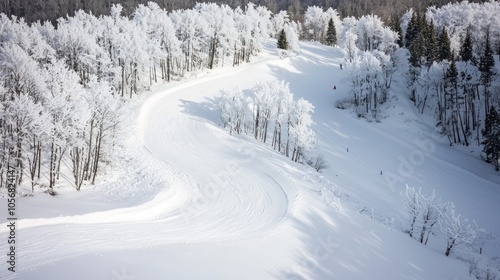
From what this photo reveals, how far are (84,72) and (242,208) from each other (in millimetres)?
45416

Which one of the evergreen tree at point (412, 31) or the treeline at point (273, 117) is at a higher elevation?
the evergreen tree at point (412, 31)

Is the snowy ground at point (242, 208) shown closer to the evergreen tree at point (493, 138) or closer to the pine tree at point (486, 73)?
the evergreen tree at point (493, 138)

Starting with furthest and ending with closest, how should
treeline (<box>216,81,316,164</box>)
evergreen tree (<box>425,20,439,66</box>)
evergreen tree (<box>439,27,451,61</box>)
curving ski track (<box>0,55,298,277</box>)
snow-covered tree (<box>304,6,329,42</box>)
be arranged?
snow-covered tree (<box>304,6,329,42</box>)
evergreen tree (<box>439,27,451,61</box>)
evergreen tree (<box>425,20,439,66</box>)
treeline (<box>216,81,316,164</box>)
curving ski track (<box>0,55,298,277</box>)

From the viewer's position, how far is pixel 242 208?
29672 mm

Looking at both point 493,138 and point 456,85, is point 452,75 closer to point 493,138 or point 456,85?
point 456,85

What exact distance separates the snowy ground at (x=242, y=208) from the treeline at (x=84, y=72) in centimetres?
521

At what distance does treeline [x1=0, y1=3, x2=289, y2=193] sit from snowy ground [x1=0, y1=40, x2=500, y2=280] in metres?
5.21

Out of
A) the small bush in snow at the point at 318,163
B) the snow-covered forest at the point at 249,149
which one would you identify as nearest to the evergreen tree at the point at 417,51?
the snow-covered forest at the point at 249,149

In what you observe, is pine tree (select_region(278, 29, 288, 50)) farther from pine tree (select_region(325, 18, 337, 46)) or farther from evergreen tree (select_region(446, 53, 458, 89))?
evergreen tree (select_region(446, 53, 458, 89))

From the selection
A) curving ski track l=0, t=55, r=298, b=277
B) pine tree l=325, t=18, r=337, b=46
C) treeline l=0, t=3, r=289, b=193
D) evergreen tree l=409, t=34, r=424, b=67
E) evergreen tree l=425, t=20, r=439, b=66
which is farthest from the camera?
pine tree l=325, t=18, r=337, b=46

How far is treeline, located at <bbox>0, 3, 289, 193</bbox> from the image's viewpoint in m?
31.2

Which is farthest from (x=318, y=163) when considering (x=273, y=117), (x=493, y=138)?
(x=493, y=138)

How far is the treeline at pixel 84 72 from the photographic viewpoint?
31.2 m

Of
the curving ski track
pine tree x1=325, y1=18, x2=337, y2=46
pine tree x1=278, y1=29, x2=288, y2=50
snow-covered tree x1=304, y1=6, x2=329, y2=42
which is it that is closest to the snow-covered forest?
the curving ski track
